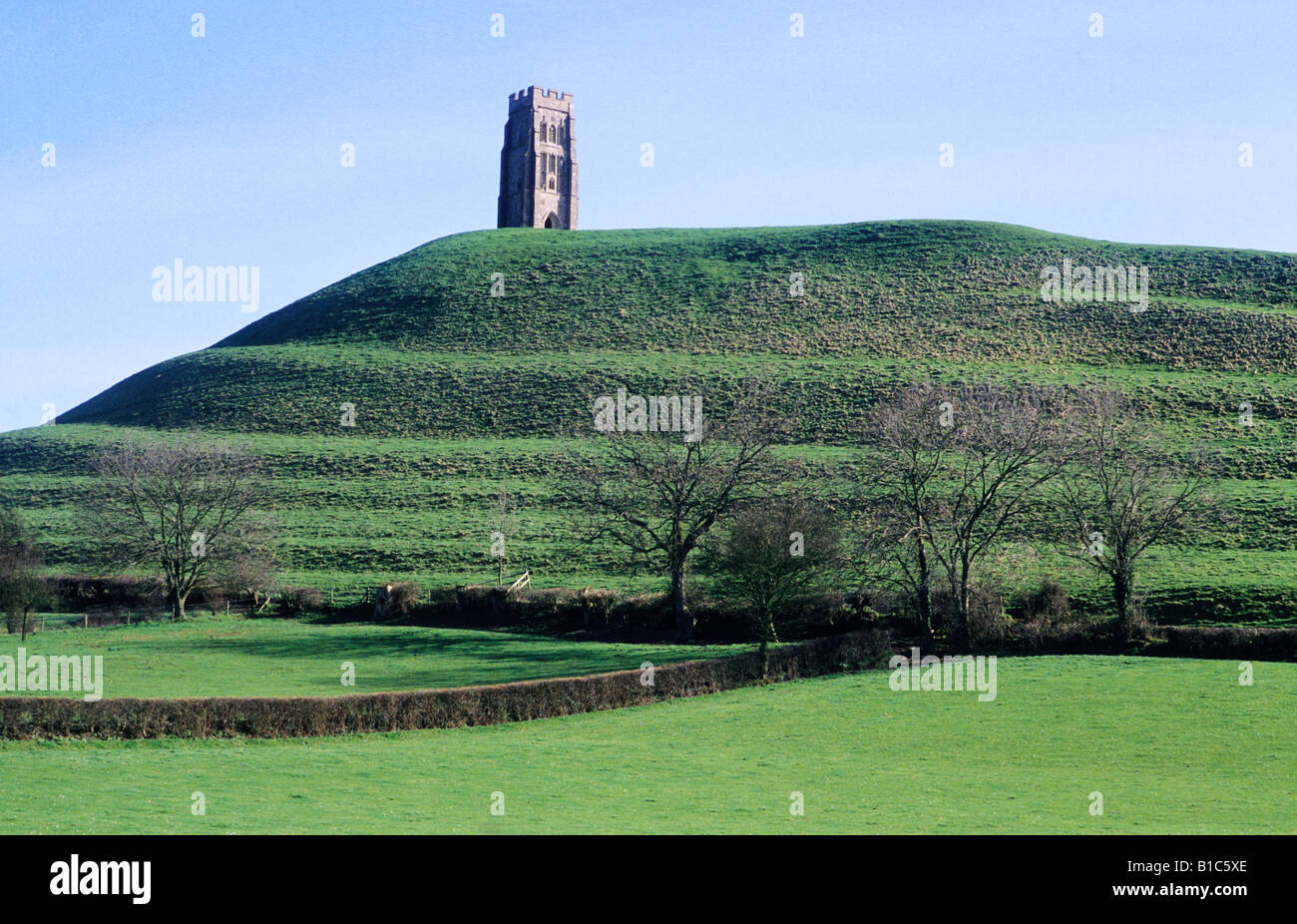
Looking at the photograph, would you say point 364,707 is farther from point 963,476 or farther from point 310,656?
point 963,476

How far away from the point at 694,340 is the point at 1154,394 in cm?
4123

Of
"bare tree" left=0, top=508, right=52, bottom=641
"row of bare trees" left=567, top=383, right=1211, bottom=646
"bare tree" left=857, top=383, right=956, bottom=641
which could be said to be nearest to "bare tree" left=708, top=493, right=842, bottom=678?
"row of bare trees" left=567, top=383, right=1211, bottom=646

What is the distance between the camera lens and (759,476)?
52.6 m

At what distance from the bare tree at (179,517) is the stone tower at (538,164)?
298 feet

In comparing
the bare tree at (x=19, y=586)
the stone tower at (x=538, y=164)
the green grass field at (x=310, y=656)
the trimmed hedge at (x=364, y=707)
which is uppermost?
the stone tower at (x=538, y=164)

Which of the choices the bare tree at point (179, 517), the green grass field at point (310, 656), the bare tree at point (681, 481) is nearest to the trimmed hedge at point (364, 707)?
the green grass field at point (310, 656)

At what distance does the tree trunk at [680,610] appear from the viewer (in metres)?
47.9

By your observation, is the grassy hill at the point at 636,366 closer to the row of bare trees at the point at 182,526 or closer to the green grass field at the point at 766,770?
the row of bare trees at the point at 182,526

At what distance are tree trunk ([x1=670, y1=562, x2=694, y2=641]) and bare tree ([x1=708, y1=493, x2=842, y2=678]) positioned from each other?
462 cm

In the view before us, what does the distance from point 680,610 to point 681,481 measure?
638 cm
